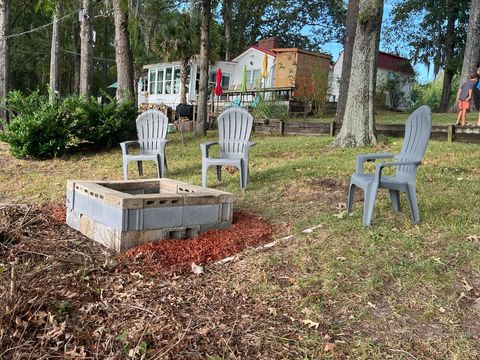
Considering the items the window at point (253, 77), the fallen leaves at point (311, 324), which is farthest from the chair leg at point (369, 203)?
the window at point (253, 77)

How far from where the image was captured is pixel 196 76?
2450cm

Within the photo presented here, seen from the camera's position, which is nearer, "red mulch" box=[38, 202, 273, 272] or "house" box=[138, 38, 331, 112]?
"red mulch" box=[38, 202, 273, 272]

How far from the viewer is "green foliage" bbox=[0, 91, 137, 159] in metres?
8.80

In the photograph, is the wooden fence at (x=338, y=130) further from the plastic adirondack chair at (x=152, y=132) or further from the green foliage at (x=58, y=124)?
the plastic adirondack chair at (x=152, y=132)

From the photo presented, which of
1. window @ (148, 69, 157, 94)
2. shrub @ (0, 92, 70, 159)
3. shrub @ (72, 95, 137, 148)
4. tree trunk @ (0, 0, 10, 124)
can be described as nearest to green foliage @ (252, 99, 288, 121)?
shrub @ (72, 95, 137, 148)

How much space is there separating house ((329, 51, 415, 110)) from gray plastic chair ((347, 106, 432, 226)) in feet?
60.6

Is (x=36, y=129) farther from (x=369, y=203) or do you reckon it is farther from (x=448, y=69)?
(x=448, y=69)

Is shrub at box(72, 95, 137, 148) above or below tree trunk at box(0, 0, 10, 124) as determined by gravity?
below

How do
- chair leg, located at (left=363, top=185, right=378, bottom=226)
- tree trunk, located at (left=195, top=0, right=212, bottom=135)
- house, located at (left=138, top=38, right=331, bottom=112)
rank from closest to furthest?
1. chair leg, located at (left=363, top=185, right=378, bottom=226)
2. tree trunk, located at (left=195, top=0, right=212, bottom=135)
3. house, located at (left=138, top=38, right=331, bottom=112)

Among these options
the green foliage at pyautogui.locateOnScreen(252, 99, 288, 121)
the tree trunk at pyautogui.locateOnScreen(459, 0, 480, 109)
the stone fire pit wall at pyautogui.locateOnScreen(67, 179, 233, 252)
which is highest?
the tree trunk at pyautogui.locateOnScreen(459, 0, 480, 109)

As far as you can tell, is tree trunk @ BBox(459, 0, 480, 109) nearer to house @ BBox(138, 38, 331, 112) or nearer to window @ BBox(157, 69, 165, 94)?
house @ BBox(138, 38, 331, 112)

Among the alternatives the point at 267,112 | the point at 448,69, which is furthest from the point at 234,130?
the point at 448,69

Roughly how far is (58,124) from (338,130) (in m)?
5.83

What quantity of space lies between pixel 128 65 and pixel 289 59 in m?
→ 12.0
